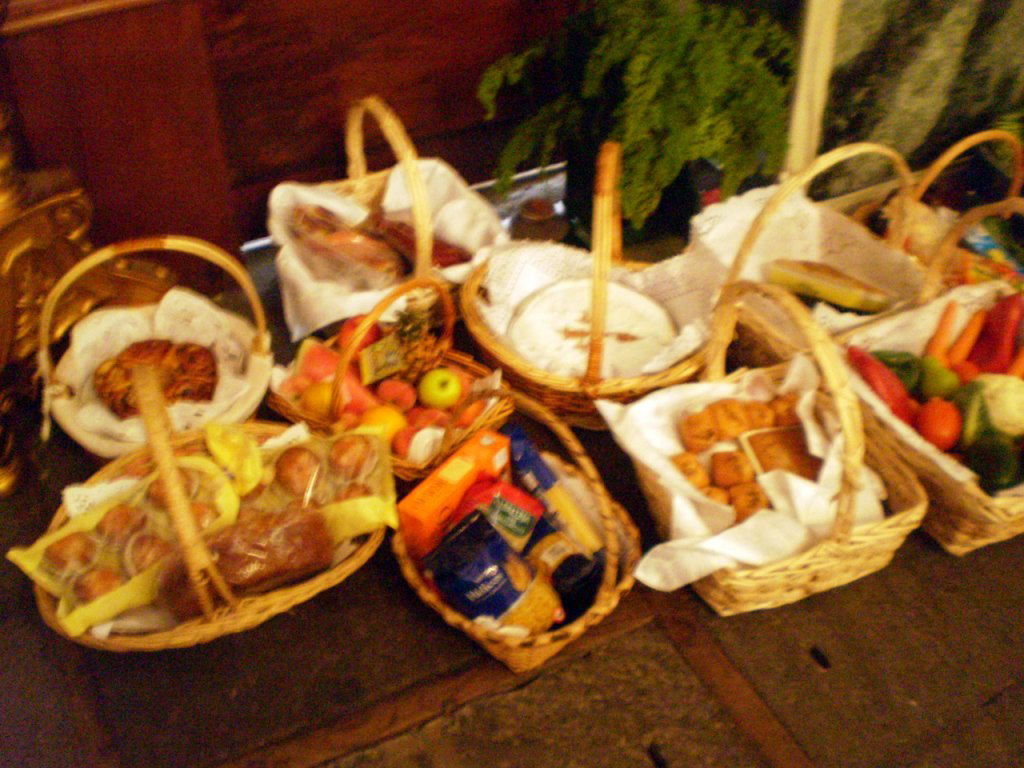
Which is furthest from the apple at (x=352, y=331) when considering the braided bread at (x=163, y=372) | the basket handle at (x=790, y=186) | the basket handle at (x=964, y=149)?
the basket handle at (x=964, y=149)

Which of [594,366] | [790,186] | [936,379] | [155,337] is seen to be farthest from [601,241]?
[155,337]

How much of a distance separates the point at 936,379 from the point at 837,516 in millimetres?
475

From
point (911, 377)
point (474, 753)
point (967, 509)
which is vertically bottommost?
point (474, 753)

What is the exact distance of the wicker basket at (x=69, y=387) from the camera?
1351 millimetres

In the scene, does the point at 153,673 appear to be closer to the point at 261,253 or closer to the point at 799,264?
the point at 261,253

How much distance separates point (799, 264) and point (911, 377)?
1.25ft

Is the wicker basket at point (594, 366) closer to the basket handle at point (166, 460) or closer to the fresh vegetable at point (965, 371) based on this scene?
the fresh vegetable at point (965, 371)

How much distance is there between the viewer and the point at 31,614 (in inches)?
53.9

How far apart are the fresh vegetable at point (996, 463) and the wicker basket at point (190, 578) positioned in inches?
38.8

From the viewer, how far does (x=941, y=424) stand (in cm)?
139

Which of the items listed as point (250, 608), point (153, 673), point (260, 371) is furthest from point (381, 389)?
point (153, 673)

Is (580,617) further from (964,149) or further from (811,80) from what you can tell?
(811,80)

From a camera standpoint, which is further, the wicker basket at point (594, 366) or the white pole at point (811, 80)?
the white pole at point (811, 80)

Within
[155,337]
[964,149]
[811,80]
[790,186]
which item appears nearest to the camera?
[790,186]
